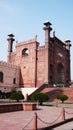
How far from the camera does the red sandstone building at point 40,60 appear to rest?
4191cm

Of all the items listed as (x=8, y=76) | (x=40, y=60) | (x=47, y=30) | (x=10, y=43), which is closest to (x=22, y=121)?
(x=8, y=76)

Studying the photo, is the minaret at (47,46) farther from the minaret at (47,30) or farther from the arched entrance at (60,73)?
the arched entrance at (60,73)

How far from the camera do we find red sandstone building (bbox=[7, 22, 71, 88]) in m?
41.9

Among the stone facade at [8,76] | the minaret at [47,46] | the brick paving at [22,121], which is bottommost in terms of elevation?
the brick paving at [22,121]

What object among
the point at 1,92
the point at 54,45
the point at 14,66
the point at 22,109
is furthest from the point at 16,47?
the point at 22,109

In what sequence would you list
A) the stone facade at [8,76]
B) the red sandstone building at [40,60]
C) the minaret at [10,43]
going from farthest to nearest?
the minaret at [10,43]
the red sandstone building at [40,60]
the stone facade at [8,76]

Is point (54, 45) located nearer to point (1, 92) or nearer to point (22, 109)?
point (1, 92)

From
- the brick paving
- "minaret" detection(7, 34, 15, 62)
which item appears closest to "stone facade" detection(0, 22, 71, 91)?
"minaret" detection(7, 34, 15, 62)

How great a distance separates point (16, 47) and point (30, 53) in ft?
16.4

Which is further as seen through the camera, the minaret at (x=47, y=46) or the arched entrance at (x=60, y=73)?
the arched entrance at (x=60, y=73)

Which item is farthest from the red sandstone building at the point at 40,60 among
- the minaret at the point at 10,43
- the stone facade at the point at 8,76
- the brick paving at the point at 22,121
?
the brick paving at the point at 22,121

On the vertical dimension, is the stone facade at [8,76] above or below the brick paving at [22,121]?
above

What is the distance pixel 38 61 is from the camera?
140 ft

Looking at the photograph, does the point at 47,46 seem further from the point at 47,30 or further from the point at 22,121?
the point at 22,121
